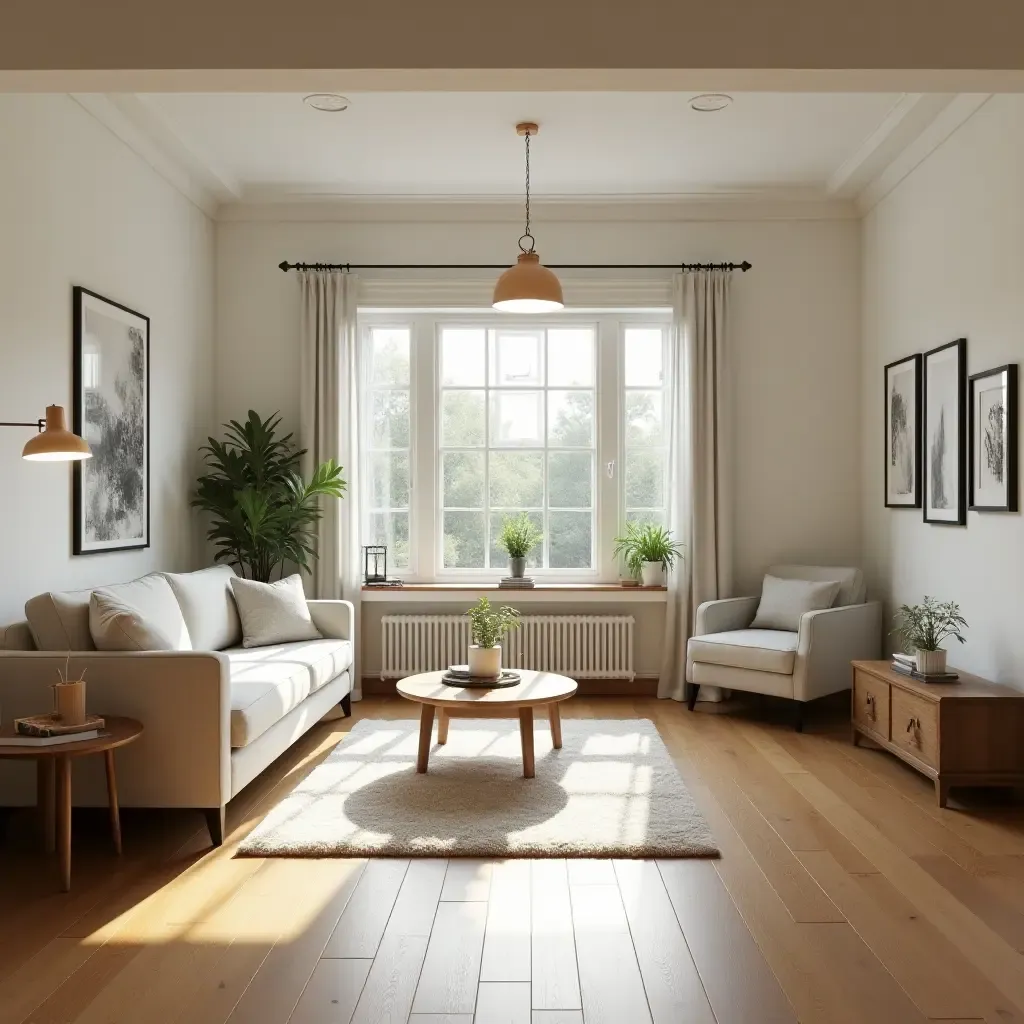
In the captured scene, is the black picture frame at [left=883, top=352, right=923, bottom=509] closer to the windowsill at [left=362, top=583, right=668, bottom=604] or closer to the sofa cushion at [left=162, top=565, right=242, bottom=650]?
the windowsill at [left=362, top=583, right=668, bottom=604]

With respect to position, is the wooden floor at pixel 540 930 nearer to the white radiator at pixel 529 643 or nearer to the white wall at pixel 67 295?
the white wall at pixel 67 295

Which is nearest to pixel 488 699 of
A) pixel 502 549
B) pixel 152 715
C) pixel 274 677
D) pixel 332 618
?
pixel 274 677

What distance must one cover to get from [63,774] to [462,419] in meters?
3.96

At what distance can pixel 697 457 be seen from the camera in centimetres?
643

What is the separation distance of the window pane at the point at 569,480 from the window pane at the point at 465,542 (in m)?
0.52

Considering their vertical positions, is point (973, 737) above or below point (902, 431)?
below

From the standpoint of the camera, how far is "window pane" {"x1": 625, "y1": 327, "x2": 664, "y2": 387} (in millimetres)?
6801

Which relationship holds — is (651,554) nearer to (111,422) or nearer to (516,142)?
(516,142)

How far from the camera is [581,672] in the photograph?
6.58 m

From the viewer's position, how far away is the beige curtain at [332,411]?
6.45 m

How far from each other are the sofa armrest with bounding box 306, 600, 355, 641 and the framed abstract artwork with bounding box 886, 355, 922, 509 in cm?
317

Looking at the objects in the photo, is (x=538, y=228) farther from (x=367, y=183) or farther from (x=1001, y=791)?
(x=1001, y=791)

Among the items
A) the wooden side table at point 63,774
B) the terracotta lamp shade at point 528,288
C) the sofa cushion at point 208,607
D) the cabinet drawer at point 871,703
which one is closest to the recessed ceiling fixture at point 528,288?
the terracotta lamp shade at point 528,288

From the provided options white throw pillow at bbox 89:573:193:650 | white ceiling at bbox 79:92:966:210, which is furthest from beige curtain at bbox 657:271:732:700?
white throw pillow at bbox 89:573:193:650
